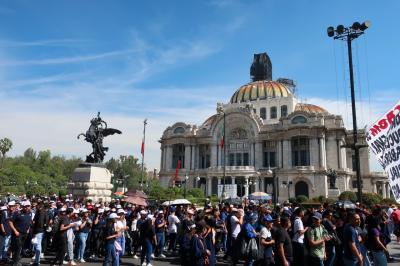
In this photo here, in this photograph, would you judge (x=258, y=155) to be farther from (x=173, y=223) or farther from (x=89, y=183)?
(x=173, y=223)

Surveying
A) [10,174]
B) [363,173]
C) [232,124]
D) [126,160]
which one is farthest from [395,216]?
[126,160]

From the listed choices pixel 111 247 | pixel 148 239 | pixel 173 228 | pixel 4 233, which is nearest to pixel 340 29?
pixel 173 228

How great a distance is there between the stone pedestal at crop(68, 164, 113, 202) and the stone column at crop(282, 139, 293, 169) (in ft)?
146

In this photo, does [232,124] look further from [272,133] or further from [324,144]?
[324,144]

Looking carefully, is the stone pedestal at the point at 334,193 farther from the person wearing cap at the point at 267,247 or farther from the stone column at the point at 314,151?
the person wearing cap at the point at 267,247

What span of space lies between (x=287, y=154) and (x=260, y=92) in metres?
21.1

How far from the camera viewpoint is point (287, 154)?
6425 cm

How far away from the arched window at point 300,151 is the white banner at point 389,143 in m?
57.4

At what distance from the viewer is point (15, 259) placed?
1021 cm

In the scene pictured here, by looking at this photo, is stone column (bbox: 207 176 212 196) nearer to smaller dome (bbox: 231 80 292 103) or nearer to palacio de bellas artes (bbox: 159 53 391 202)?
palacio de bellas artes (bbox: 159 53 391 202)

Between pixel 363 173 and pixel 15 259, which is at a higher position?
pixel 363 173

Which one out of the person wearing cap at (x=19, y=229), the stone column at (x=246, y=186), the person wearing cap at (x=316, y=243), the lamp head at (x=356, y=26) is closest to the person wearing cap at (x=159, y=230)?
the person wearing cap at (x=19, y=229)

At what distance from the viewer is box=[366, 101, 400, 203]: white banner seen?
24.8 ft

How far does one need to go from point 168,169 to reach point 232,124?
1730cm
